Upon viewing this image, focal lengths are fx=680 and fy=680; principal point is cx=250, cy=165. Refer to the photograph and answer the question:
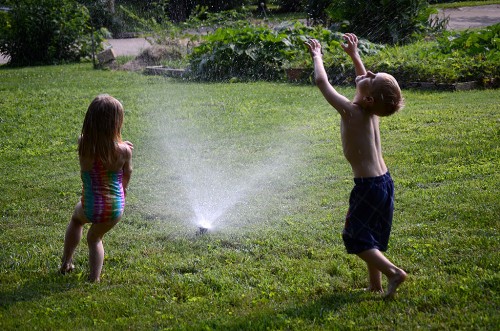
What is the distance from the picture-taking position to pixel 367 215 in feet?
11.6

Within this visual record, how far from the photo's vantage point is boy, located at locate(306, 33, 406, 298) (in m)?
3.52

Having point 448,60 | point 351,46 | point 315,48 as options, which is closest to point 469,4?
point 448,60

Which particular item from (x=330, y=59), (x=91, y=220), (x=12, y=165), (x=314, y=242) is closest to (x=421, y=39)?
(x=330, y=59)

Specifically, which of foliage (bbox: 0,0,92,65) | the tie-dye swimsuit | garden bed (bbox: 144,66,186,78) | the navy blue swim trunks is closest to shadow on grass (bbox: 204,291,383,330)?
the navy blue swim trunks

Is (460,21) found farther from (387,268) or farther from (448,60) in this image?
(387,268)

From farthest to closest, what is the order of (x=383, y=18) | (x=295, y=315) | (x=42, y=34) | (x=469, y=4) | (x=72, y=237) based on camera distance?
(x=469, y=4), (x=42, y=34), (x=383, y=18), (x=72, y=237), (x=295, y=315)

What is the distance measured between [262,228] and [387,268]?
5.04ft

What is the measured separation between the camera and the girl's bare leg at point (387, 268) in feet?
11.4

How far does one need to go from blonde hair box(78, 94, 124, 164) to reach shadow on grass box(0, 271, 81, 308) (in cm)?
76

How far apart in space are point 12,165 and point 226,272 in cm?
388

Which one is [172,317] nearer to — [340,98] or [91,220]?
[91,220]

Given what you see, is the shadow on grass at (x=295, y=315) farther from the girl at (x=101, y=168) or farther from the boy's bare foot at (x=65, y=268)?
the boy's bare foot at (x=65, y=268)

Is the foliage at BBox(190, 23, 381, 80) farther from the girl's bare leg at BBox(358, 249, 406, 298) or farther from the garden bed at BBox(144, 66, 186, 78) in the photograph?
the girl's bare leg at BBox(358, 249, 406, 298)

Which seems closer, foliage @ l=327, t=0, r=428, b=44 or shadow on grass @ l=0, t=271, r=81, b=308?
shadow on grass @ l=0, t=271, r=81, b=308
